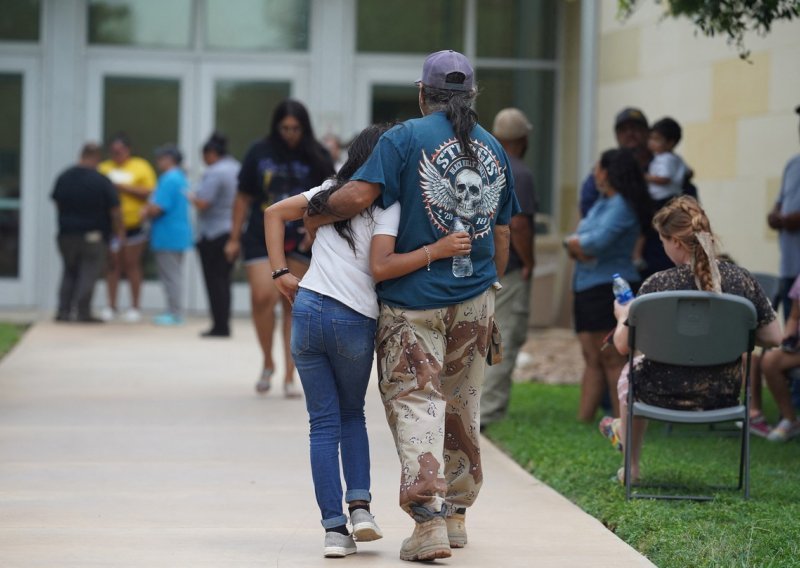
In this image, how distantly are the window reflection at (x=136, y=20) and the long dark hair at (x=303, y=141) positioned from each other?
27.5ft

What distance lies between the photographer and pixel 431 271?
516 cm

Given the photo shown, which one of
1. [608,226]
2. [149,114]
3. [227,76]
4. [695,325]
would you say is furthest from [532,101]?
[695,325]

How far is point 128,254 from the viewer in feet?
53.4

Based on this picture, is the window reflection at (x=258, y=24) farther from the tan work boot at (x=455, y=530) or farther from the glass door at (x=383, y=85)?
the tan work boot at (x=455, y=530)

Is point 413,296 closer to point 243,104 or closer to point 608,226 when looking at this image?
point 608,226

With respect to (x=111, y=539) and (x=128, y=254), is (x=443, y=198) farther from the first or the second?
(x=128, y=254)

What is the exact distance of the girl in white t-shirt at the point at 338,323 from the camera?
17.0 feet

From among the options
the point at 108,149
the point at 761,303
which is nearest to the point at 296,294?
the point at 761,303

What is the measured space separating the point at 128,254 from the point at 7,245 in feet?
7.05

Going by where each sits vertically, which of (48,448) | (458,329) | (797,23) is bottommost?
(48,448)

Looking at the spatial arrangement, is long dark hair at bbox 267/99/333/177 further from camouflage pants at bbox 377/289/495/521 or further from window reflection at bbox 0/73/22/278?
window reflection at bbox 0/73/22/278

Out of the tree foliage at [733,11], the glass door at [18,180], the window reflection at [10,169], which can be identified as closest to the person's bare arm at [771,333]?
the tree foliage at [733,11]

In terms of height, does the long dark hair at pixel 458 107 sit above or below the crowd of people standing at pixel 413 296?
above

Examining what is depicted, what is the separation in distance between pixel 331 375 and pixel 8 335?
31.8 ft
